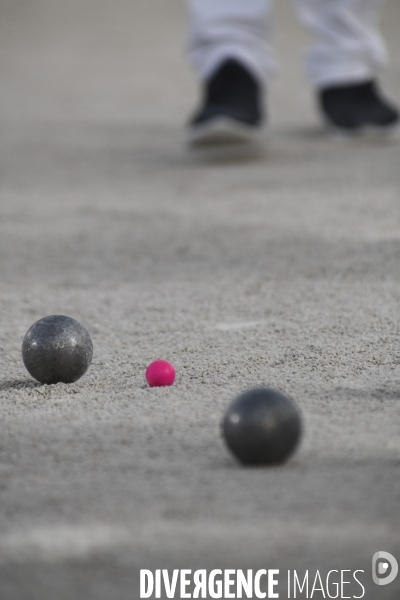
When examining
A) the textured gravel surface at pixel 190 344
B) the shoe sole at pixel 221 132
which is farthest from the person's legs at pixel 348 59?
the shoe sole at pixel 221 132

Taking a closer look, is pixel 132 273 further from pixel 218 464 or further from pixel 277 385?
pixel 218 464

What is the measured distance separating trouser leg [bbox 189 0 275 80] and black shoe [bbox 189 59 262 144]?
6 cm

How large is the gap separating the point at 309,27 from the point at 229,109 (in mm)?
890

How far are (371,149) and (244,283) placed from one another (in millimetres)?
2259

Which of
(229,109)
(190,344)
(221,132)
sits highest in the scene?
(229,109)

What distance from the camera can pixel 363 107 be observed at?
5.18 m

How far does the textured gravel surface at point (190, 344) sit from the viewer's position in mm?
1431

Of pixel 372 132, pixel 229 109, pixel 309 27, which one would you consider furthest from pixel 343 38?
pixel 229 109

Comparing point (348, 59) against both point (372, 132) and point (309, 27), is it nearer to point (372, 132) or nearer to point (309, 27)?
point (309, 27)

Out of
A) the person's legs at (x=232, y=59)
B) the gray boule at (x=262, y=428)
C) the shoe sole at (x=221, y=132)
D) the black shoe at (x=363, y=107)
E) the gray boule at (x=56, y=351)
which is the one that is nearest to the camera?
the gray boule at (x=262, y=428)

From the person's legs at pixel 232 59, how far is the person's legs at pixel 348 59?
→ 306mm

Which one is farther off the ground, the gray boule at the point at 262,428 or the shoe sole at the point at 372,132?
the shoe sole at the point at 372,132

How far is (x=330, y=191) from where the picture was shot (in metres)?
4.29

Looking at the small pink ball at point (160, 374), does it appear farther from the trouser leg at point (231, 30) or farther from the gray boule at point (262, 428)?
the trouser leg at point (231, 30)
